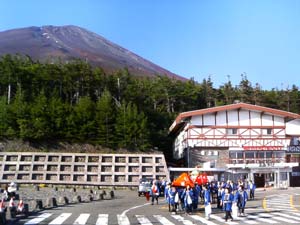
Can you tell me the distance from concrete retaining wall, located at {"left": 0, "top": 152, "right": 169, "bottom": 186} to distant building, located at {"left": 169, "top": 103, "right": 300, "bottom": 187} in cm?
505

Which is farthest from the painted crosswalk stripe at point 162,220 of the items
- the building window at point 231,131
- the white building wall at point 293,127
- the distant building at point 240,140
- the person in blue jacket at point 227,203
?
the white building wall at point 293,127

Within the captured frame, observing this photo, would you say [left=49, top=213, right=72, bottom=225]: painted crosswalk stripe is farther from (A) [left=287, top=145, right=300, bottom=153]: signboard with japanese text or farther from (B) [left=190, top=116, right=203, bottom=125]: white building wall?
(A) [left=287, top=145, right=300, bottom=153]: signboard with japanese text

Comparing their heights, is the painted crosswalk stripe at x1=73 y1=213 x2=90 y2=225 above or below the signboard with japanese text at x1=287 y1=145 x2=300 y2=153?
below

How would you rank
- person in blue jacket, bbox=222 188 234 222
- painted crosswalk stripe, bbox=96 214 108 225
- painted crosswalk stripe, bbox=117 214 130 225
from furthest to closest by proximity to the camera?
1. person in blue jacket, bbox=222 188 234 222
2. painted crosswalk stripe, bbox=117 214 130 225
3. painted crosswalk stripe, bbox=96 214 108 225

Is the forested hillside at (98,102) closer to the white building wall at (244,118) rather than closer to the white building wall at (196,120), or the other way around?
the white building wall at (196,120)

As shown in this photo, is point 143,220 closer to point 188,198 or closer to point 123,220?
point 123,220

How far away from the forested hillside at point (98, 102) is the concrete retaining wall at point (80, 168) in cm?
331

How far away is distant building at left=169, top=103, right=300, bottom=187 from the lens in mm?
47969

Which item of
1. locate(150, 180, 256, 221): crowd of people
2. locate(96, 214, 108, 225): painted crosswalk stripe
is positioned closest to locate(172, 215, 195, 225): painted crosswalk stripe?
locate(150, 180, 256, 221): crowd of people

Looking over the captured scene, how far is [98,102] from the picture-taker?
55.2 meters

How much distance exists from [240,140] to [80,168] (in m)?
17.7

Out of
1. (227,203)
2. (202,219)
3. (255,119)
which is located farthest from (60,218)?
(255,119)

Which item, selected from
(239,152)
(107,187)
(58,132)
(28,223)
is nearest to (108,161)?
(107,187)

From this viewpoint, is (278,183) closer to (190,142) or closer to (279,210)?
(190,142)
